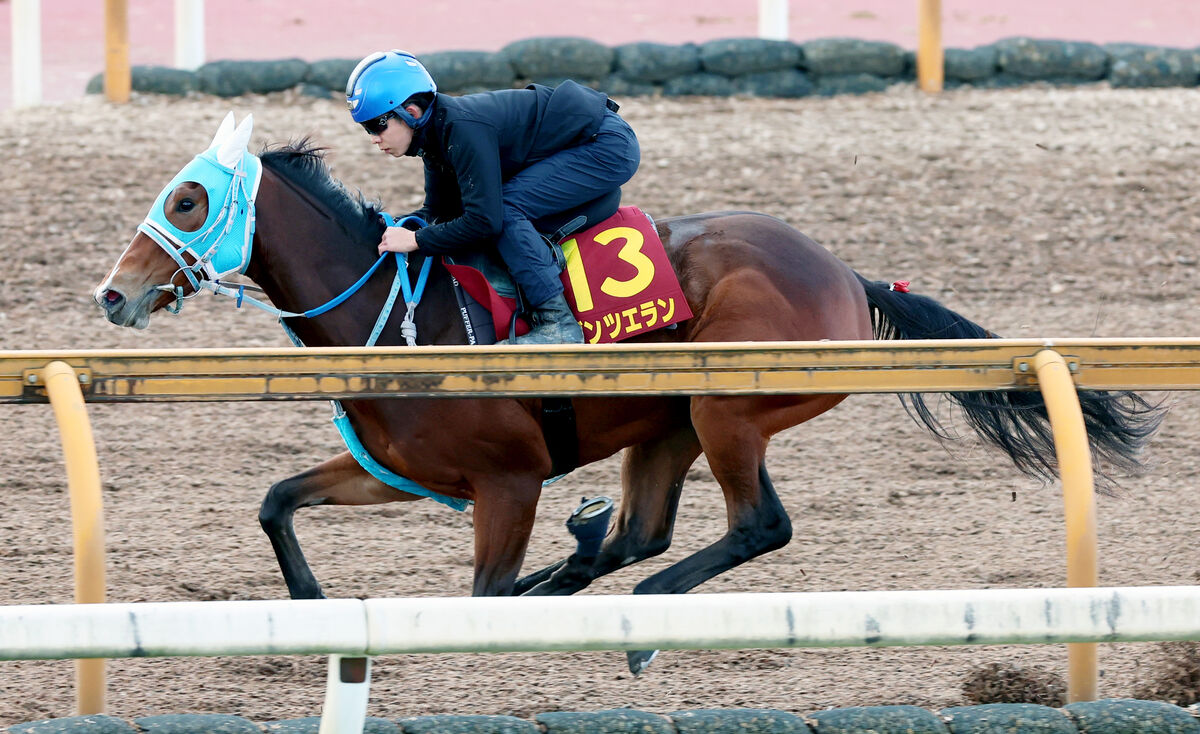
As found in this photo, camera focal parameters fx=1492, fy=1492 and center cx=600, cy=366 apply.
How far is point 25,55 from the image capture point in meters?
10.1

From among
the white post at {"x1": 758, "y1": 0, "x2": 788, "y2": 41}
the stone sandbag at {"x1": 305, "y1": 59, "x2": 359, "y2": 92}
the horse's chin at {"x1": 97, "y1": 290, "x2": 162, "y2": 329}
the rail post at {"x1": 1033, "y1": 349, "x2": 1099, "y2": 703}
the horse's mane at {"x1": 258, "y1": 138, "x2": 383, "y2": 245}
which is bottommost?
the rail post at {"x1": 1033, "y1": 349, "x2": 1099, "y2": 703}

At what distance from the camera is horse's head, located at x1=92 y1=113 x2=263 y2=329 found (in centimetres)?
390

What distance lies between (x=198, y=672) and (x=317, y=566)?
2.99 ft

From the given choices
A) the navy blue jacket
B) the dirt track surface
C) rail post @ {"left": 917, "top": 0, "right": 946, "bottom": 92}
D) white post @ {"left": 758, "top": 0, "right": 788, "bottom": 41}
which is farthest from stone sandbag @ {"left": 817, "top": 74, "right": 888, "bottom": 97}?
the navy blue jacket

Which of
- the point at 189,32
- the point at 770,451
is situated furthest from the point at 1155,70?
the point at 189,32

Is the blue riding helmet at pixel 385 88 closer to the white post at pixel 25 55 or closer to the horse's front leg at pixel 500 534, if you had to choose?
the horse's front leg at pixel 500 534

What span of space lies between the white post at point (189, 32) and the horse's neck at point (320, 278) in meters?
6.87

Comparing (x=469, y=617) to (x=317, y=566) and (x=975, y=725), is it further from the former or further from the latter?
(x=317, y=566)

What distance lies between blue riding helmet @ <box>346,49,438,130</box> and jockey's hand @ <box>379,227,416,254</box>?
0.96 ft

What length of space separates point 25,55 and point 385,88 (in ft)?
23.4

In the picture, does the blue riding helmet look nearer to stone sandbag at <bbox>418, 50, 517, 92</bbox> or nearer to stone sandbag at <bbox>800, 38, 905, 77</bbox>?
stone sandbag at <bbox>418, 50, 517, 92</bbox>

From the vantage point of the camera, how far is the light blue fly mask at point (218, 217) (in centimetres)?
390

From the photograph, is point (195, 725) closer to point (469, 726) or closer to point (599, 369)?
point (469, 726)

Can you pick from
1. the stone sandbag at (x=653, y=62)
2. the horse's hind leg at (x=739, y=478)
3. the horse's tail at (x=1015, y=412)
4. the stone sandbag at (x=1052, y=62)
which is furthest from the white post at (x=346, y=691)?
the stone sandbag at (x=1052, y=62)
